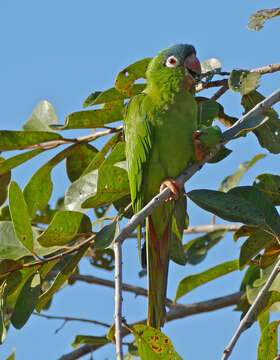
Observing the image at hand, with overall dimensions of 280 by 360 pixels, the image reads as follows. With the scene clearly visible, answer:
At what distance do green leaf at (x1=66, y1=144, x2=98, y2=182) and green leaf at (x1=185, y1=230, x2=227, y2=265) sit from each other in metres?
1.07

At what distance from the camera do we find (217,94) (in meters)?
3.46

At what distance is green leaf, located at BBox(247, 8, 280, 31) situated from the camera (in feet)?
10.8

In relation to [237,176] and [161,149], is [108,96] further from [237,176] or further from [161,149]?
[237,176]

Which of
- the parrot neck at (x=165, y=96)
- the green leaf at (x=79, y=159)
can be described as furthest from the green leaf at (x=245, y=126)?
the green leaf at (x=79, y=159)

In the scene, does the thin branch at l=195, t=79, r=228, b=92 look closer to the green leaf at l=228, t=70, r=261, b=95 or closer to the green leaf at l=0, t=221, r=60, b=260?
the green leaf at l=228, t=70, r=261, b=95

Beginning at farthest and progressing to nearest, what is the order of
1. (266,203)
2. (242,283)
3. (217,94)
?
(242,283) < (217,94) < (266,203)

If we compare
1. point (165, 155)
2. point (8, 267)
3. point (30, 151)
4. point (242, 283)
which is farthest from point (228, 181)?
point (8, 267)

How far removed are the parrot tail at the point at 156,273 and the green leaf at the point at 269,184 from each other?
580 mm

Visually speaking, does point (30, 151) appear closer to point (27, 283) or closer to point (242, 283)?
point (27, 283)

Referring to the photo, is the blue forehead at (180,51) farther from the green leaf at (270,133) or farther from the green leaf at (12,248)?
the green leaf at (12,248)

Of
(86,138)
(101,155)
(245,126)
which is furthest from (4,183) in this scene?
(245,126)

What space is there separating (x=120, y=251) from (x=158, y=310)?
95cm

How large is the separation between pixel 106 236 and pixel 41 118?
1.07 metres

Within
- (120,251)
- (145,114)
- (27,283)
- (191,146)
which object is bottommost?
(120,251)
